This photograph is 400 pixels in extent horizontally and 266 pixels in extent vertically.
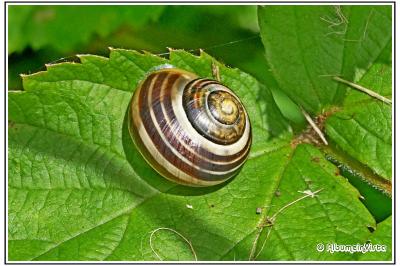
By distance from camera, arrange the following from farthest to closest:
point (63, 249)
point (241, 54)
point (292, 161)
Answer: point (241, 54) < point (292, 161) < point (63, 249)

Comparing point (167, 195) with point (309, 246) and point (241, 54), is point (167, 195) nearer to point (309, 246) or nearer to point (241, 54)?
point (309, 246)

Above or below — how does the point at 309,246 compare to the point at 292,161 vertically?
below

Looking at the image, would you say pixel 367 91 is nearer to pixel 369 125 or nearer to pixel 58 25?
pixel 369 125

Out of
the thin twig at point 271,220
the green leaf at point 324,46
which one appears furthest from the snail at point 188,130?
the green leaf at point 324,46

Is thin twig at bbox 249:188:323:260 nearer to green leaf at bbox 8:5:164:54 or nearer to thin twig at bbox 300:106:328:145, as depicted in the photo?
thin twig at bbox 300:106:328:145

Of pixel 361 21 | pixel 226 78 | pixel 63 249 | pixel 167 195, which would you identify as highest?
pixel 361 21

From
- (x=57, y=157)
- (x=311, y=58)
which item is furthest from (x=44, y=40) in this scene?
(x=311, y=58)
